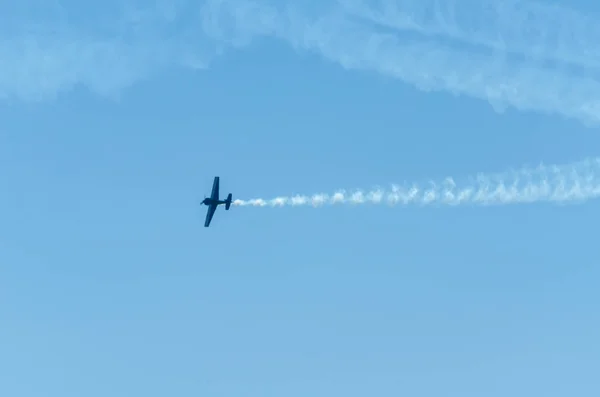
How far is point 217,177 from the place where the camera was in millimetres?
95625

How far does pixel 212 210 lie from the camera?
94188mm

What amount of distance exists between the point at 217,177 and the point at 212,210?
10.4 ft
